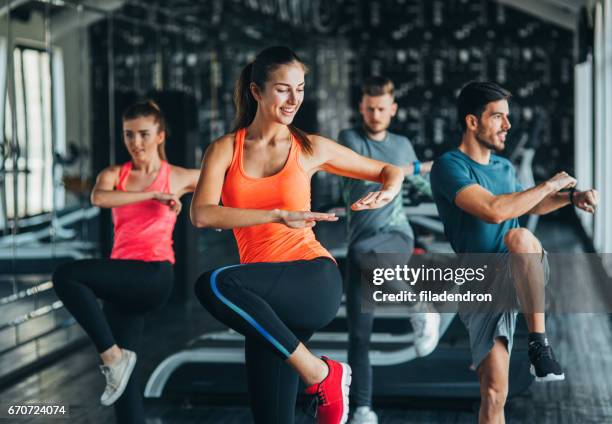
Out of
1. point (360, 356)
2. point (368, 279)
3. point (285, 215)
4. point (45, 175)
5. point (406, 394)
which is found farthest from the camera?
point (45, 175)

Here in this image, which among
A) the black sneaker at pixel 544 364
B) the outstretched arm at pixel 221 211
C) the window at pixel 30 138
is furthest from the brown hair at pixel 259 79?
the window at pixel 30 138

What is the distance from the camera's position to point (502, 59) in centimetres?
1264

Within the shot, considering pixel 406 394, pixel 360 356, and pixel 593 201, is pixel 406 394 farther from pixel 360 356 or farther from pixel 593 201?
pixel 593 201

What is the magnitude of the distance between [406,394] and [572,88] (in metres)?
9.10

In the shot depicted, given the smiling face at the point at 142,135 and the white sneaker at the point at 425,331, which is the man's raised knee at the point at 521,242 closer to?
the white sneaker at the point at 425,331

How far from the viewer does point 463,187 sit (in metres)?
2.69

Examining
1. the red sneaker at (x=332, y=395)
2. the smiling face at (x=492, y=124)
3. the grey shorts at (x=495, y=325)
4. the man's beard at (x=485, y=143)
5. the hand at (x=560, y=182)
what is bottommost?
the red sneaker at (x=332, y=395)

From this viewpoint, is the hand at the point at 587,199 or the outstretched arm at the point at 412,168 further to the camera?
the outstretched arm at the point at 412,168

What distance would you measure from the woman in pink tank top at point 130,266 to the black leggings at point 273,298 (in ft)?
2.88

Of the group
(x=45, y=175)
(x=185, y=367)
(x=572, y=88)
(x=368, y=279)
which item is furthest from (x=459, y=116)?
(x=572, y=88)

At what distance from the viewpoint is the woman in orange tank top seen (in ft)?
7.73

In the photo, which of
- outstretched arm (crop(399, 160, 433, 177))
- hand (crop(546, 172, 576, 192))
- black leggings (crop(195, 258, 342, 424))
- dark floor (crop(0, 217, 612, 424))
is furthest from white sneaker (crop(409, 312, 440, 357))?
black leggings (crop(195, 258, 342, 424))

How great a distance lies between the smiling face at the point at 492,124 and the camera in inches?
109

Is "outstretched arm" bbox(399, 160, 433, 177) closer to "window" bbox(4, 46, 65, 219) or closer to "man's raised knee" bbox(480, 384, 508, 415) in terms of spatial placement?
"man's raised knee" bbox(480, 384, 508, 415)
